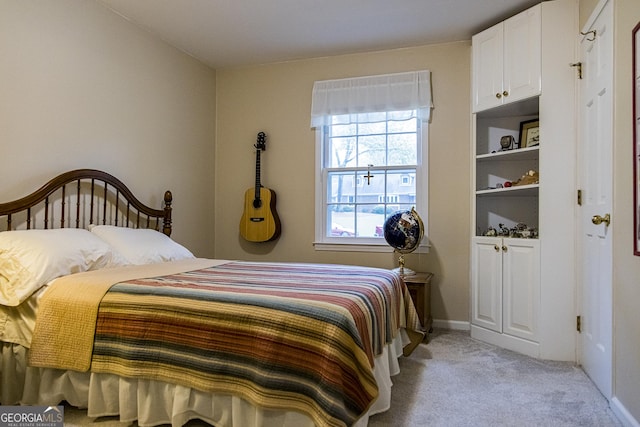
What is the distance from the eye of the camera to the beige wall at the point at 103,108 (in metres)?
2.47

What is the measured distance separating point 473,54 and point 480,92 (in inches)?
13.7

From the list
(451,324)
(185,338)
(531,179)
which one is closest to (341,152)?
(531,179)

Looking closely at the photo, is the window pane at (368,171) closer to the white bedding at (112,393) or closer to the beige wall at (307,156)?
the beige wall at (307,156)

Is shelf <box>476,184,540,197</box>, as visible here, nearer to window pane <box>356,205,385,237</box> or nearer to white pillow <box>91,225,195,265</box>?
window pane <box>356,205,385,237</box>

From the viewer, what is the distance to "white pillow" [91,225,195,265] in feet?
8.94

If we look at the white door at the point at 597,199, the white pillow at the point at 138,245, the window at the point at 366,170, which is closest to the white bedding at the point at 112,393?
the white pillow at the point at 138,245

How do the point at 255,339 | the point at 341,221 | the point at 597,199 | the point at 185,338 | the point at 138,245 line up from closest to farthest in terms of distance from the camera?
the point at 255,339
the point at 185,338
the point at 597,199
the point at 138,245
the point at 341,221

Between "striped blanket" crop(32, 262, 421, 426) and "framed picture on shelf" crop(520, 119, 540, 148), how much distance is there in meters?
2.04

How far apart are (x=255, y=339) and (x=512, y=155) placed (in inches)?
102

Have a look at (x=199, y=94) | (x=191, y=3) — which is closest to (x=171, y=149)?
(x=199, y=94)

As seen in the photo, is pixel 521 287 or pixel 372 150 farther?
pixel 372 150

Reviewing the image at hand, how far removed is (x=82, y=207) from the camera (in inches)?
114

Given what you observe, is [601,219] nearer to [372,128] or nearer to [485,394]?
[485,394]

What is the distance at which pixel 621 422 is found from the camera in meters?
1.91
